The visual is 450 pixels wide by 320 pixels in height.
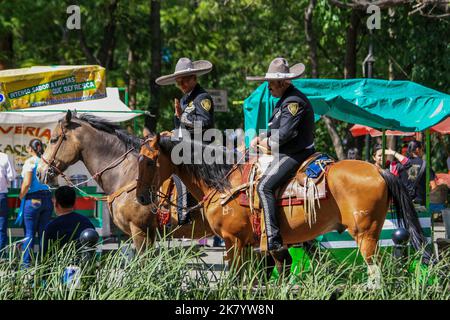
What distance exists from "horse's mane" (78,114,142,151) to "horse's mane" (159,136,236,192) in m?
1.34

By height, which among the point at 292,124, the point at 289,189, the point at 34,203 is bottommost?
the point at 34,203

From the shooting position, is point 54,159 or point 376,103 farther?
point 376,103

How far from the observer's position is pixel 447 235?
14477mm

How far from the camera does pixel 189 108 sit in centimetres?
1036

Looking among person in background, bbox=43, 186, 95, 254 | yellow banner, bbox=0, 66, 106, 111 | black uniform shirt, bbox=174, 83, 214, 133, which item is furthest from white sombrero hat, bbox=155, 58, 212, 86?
yellow banner, bbox=0, 66, 106, 111

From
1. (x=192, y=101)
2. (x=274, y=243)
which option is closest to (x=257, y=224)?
(x=274, y=243)

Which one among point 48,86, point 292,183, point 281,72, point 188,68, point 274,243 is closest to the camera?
point 274,243

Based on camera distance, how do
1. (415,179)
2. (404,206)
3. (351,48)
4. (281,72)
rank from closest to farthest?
(404,206) → (281,72) → (415,179) → (351,48)

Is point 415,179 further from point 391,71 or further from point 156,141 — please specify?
point 391,71

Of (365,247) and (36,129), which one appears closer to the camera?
(365,247)

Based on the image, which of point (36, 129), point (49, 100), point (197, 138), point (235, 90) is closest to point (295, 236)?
point (197, 138)

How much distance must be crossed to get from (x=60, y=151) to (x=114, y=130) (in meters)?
0.72

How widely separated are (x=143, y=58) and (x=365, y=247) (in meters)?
19.7

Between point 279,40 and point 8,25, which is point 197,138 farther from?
point 279,40
